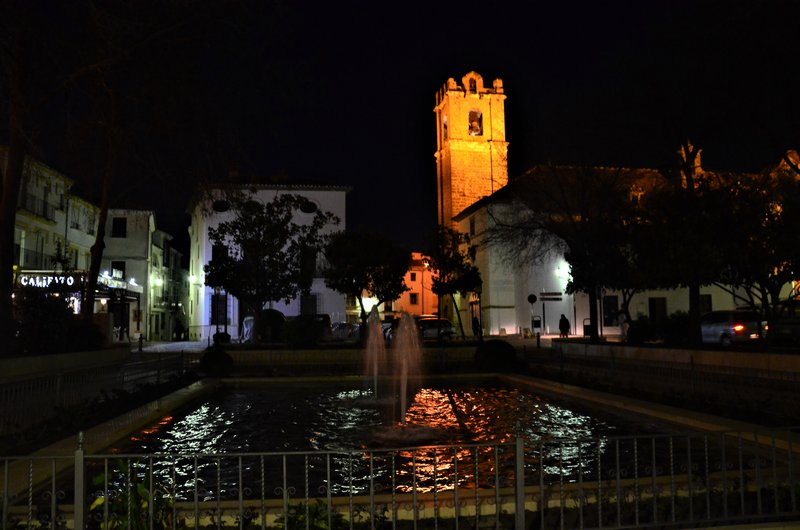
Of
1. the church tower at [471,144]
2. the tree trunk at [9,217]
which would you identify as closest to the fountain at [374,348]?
the tree trunk at [9,217]

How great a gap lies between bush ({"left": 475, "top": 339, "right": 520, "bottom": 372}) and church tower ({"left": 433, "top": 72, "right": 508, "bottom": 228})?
119ft

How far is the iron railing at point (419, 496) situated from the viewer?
4746 millimetres

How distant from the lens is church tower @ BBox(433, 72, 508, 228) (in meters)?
56.3

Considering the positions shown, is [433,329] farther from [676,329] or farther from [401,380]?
[401,380]

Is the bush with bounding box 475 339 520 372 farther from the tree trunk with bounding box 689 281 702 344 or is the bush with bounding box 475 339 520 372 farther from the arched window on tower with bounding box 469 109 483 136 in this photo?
the arched window on tower with bounding box 469 109 483 136

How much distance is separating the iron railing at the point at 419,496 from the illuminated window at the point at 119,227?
4611 cm

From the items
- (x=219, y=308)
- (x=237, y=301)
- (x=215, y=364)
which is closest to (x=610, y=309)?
(x=237, y=301)

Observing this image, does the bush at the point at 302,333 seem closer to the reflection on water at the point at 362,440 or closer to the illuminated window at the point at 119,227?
the reflection on water at the point at 362,440

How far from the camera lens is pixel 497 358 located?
62.0 ft

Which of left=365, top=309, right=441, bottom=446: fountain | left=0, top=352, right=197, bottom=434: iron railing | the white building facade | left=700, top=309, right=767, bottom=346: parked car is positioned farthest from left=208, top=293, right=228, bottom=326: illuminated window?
left=0, top=352, right=197, bottom=434: iron railing

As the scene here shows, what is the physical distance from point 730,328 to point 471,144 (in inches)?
1356

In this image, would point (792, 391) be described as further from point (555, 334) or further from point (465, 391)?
point (555, 334)

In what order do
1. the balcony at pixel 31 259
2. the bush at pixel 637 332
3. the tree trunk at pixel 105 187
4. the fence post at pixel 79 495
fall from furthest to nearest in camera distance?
the balcony at pixel 31 259
the bush at pixel 637 332
the tree trunk at pixel 105 187
the fence post at pixel 79 495

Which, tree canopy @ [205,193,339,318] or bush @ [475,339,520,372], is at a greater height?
tree canopy @ [205,193,339,318]
